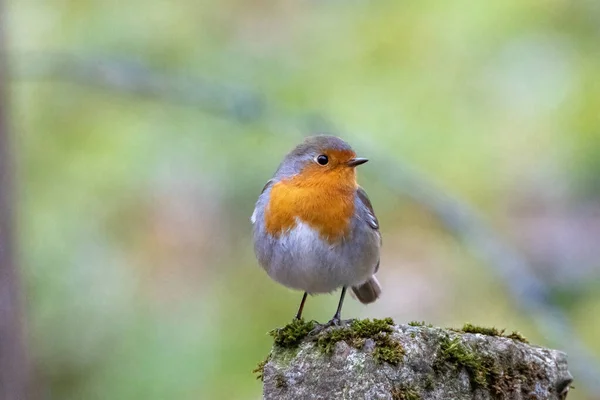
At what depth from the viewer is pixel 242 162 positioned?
7637 millimetres

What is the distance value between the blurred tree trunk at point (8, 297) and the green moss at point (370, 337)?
1.62 metres

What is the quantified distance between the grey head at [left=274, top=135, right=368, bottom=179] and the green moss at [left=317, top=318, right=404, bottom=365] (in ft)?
5.47

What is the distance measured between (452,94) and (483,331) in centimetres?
520

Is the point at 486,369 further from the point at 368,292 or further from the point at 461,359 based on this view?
the point at 368,292

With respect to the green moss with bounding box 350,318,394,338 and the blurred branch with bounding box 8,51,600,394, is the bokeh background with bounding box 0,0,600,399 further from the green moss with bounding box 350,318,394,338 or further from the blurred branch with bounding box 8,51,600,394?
the green moss with bounding box 350,318,394,338

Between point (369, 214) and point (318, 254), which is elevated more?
point (369, 214)

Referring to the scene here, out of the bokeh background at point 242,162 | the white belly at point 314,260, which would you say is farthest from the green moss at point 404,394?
the bokeh background at point 242,162

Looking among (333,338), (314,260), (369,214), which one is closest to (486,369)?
(333,338)

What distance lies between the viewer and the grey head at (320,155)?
447 centimetres

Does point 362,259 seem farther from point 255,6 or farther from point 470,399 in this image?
point 255,6

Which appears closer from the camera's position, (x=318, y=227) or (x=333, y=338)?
(x=333, y=338)

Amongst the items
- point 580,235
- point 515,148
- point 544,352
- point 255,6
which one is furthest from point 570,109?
point 544,352

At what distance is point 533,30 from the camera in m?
7.97

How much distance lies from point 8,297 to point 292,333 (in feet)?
5.85
